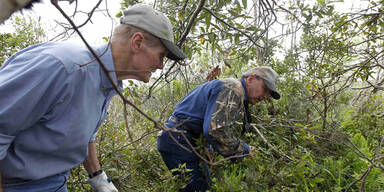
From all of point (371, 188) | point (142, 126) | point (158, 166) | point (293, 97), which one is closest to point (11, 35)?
point (142, 126)

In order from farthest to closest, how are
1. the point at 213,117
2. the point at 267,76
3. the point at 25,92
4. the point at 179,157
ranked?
the point at 267,76 < the point at 179,157 < the point at 213,117 < the point at 25,92

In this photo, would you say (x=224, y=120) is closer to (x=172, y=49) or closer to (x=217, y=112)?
(x=217, y=112)

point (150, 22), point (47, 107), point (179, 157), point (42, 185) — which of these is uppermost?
point (150, 22)

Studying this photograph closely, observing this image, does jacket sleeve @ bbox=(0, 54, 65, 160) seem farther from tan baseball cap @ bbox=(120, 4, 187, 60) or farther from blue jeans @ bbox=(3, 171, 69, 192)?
tan baseball cap @ bbox=(120, 4, 187, 60)

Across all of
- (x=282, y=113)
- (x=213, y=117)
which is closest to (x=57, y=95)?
(x=213, y=117)

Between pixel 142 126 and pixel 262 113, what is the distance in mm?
1918

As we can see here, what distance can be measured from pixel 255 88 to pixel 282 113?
62.3 inches

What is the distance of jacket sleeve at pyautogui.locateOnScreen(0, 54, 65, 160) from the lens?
96cm

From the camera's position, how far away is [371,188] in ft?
9.86

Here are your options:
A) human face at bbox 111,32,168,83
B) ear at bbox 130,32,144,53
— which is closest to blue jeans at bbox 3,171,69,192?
human face at bbox 111,32,168,83

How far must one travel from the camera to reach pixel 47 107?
1075 mm

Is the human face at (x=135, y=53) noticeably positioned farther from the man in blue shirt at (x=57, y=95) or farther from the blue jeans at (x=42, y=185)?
the blue jeans at (x=42, y=185)

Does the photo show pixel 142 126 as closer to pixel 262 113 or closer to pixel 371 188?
pixel 262 113

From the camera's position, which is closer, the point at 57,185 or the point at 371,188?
the point at 57,185
